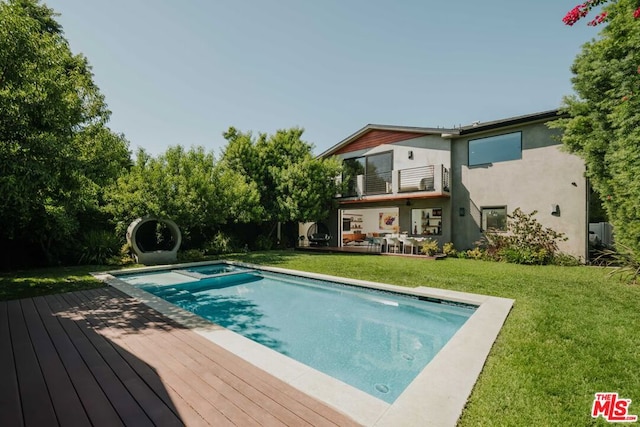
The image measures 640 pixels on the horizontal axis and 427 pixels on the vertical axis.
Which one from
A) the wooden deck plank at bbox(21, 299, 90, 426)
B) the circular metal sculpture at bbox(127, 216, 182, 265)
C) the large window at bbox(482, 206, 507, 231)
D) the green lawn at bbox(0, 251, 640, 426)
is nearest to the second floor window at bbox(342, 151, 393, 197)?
the large window at bbox(482, 206, 507, 231)

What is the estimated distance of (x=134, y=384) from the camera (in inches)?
114

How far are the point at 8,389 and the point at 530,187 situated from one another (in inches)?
628

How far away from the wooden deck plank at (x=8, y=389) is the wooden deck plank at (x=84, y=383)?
15.6 inches

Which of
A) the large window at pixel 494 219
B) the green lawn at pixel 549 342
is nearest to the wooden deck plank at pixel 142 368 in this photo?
the green lawn at pixel 549 342

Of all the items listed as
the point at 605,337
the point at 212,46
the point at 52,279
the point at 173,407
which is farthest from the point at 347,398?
the point at 212,46

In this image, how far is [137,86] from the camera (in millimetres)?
12062

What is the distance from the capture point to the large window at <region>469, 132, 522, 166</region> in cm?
1305

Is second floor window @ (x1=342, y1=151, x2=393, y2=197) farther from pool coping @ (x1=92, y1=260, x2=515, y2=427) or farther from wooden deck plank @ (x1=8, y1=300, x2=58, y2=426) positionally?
wooden deck plank @ (x1=8, y1=300, x2=58, y2=426)

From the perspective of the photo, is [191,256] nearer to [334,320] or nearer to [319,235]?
[319,235]

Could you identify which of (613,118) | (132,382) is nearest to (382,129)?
(613,118)

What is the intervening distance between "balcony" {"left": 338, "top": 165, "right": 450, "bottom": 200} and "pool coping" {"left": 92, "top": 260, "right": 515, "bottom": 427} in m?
9.47

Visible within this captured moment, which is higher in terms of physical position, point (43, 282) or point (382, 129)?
point (382, 129)

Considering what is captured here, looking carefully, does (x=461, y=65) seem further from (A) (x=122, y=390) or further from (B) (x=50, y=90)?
(A) (x=122, y=390)

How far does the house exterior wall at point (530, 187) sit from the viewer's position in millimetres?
11492
